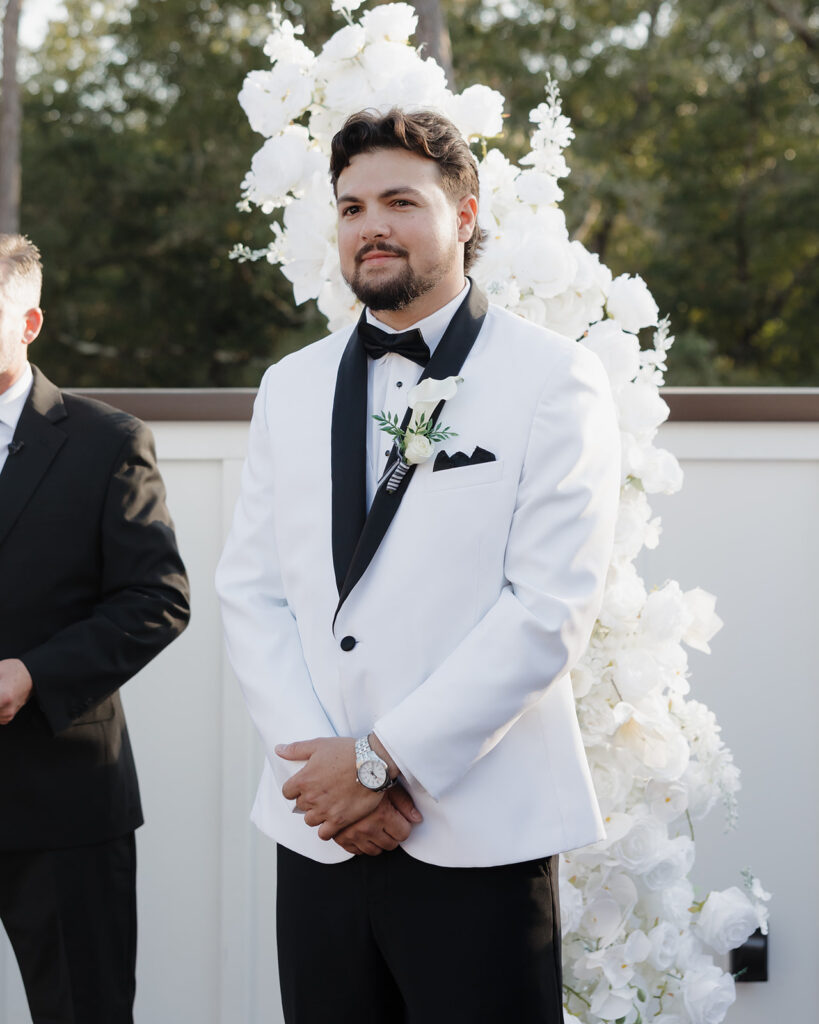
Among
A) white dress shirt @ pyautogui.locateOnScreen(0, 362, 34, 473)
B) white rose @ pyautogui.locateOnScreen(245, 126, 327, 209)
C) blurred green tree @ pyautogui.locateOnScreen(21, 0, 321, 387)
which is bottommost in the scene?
white dress shirt @ pyautogui.locateOnScreen(0, 362, 34, 473)

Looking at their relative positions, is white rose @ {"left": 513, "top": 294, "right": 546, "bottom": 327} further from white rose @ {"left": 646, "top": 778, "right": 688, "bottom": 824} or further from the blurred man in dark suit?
white rose @ {"left": 646, "top": 778, "right": 688, "bottom": 824}

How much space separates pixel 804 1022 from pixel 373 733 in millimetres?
1854

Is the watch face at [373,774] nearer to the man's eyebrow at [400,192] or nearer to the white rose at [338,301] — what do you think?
the man's eyebrow at [400,192]

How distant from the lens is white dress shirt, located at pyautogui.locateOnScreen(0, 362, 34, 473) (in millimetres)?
2416

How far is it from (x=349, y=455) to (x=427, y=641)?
1.08ft

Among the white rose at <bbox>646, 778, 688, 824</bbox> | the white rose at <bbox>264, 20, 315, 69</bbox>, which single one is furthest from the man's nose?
the white rose at <bbox>646, 778, 688, 824</bbox>

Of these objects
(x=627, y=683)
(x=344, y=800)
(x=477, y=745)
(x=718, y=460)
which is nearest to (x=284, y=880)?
(x=344, y=800)

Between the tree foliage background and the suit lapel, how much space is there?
13988 mm

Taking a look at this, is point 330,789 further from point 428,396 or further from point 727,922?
Answer: point 727,922

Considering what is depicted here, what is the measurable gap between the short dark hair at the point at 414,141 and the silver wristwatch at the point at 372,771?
92 centimetres

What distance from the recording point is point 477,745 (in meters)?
1.74

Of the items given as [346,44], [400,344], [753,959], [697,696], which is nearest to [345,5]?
[346,44]

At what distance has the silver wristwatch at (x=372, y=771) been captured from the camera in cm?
173

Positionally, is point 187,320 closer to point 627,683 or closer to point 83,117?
point 83,117
